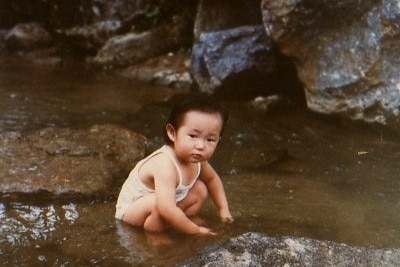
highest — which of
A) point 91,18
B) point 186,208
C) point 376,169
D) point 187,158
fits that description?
point 91,18

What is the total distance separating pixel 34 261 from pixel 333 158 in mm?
2667

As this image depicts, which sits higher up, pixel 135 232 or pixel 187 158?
pixel 187 158

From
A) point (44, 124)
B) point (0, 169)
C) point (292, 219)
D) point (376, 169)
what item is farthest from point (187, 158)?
point (44, 124)

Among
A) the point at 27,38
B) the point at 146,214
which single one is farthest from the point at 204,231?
the point at 27,38

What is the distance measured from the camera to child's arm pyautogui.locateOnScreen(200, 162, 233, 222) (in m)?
3.41

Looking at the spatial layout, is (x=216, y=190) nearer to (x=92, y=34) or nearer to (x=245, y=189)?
(x=245, y=189)

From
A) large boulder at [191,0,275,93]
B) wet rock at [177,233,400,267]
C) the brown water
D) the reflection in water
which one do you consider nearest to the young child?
the brown water

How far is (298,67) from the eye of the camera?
5758mm

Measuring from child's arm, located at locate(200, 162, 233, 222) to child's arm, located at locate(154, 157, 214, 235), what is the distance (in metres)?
0.26

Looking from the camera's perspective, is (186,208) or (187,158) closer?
(187,158)

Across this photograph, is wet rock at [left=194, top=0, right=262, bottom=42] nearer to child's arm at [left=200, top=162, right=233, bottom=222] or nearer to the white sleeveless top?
child's arm at [left=200, top=162, right=233, bottom=222]

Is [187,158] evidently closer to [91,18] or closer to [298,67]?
[298,67]

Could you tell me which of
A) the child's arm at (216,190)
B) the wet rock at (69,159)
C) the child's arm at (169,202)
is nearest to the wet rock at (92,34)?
the wet rock at (69,159)

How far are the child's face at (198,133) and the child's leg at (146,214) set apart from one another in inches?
14.1
